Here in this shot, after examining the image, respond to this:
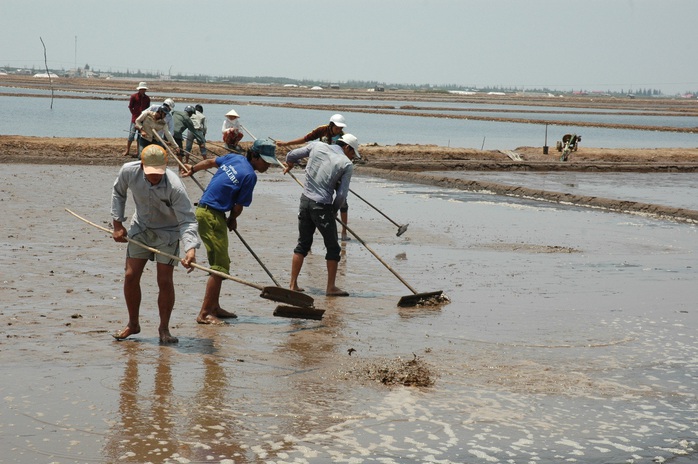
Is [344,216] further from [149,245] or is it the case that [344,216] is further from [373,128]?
[373,128]

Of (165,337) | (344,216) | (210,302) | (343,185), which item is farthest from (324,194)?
(344,216)

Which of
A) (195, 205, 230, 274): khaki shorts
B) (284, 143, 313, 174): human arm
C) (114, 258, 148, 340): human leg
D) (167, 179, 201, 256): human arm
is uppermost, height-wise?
(284, 143, 313, 174): human arm

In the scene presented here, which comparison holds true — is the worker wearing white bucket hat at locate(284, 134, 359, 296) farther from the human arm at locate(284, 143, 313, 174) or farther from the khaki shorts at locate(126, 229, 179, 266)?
the khaki shorts at locate(126, 229, 179, 266)

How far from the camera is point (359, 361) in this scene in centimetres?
639

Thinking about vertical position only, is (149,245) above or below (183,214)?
below

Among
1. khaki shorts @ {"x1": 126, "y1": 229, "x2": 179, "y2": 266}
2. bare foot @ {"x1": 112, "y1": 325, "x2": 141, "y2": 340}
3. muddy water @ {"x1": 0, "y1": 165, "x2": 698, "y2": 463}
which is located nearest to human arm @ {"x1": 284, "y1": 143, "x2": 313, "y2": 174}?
muddy water @ {"x1": 0, "y1": 165, "x2": 698, "y2": 463}

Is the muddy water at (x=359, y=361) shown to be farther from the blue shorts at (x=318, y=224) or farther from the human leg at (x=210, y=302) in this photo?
the blue shorts at (x=318, y=224)

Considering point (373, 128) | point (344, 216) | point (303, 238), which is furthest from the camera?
point (373, 128)

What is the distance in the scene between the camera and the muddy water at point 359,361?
4.93m

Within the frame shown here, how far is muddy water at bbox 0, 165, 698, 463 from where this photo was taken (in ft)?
16.2

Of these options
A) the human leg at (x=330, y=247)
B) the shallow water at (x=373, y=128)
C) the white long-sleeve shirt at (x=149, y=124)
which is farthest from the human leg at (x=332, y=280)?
the shallow water at (x=373, y=128)

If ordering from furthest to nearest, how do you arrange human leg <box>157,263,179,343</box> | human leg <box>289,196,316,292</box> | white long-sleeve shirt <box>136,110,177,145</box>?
white long-sleeve shirt <box>136,110,177,145</box> < human leg <box>289,196,316,292</box> < human leg <box>157,263,179,343</box>

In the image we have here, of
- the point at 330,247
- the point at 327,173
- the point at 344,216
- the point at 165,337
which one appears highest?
the point at 327,173

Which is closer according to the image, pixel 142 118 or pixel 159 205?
pixel 159 205
